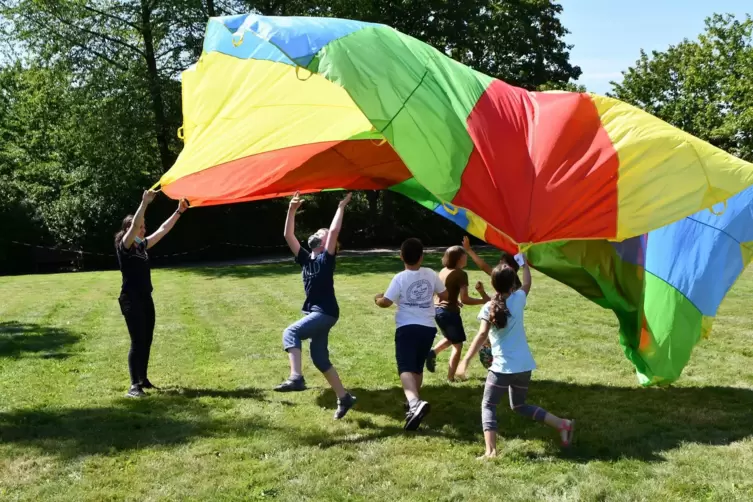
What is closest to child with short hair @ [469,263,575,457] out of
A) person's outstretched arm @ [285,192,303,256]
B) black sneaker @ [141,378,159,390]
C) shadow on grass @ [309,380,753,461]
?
shadow on grass @ [309,380,753,461]

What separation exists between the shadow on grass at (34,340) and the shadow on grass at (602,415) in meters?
4.46

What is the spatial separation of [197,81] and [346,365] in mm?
3575

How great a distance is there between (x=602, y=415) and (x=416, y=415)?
178cm

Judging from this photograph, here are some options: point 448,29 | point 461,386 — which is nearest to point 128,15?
point 448,29

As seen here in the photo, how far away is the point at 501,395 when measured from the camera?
518 cm

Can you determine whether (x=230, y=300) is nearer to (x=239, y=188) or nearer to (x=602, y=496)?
(x=239, y=188)

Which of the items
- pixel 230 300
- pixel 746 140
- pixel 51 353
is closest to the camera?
pixel 51 353

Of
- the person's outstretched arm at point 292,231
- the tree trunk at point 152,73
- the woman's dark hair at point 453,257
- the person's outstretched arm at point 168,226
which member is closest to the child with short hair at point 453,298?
the woman's dark hair at point 453,257

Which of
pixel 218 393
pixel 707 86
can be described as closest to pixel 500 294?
pixel 218 393

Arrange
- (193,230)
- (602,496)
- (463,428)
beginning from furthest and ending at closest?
(193,230), (463,428), (602,496)

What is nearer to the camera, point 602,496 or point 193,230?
point 602,496

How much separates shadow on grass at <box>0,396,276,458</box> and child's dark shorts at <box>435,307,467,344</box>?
213 cm

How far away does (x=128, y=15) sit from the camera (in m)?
25.6

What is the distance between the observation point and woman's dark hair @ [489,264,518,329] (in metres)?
5.09
